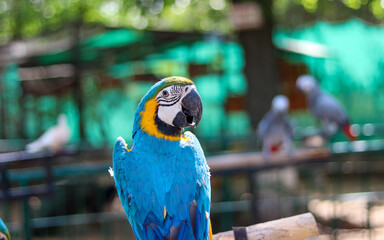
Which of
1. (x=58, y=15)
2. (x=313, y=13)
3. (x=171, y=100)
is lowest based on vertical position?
(x=171, y=100)

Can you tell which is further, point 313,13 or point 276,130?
point 313,13

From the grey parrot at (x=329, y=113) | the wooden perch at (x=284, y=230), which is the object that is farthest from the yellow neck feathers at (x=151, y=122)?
the grey parrot at (x=329, y=113)

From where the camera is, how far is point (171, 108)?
1.89 m

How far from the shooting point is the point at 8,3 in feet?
50.6

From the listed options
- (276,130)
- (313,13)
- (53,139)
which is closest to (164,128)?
(276,130)

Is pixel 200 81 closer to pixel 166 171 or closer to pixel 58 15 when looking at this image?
pixel 166 171

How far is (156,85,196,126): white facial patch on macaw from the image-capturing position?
188 cm

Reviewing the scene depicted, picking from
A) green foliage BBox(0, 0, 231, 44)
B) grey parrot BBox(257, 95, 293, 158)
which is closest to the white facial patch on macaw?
grey parrot BBox(257, 95, 293, 158)

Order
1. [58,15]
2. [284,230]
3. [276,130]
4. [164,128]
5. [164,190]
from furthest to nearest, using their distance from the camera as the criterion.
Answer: [58,15]
[276,130]
[284,230]
[164,128]
[164,190]

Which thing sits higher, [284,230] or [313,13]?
[313,13]

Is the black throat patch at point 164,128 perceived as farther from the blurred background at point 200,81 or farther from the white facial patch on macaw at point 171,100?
the blurred background at point 200,81

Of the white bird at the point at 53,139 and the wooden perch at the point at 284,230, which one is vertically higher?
the white bird at the point at 53,139

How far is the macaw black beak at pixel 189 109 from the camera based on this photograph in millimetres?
1876

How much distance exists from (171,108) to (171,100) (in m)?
0.03
